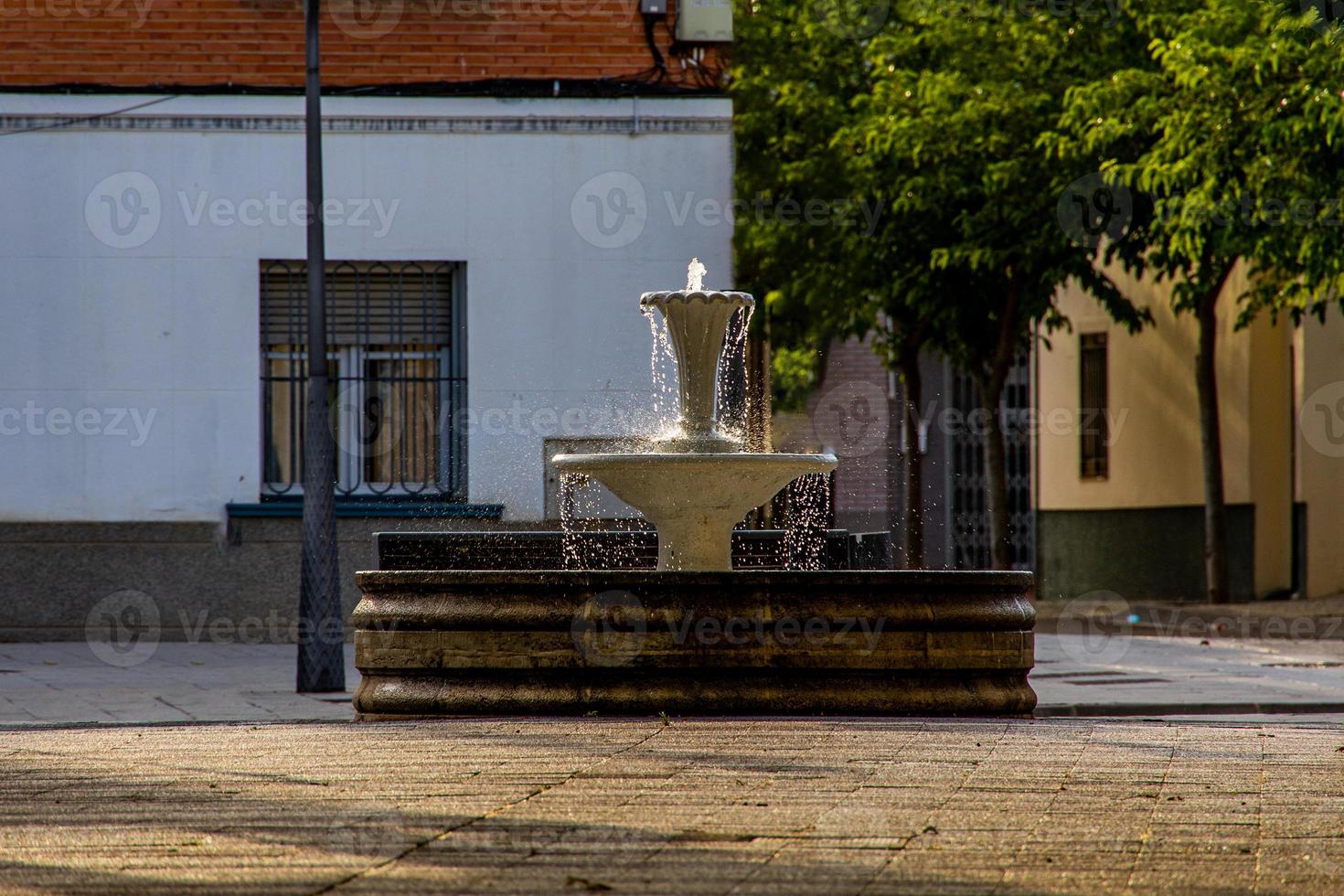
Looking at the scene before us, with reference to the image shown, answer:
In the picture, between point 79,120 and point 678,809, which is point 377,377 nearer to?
point 79,120

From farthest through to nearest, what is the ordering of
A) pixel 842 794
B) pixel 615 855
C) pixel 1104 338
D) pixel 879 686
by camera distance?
pixel 1104 338 < pixel 879 686 < pixel 842 794 < pixel 615 855

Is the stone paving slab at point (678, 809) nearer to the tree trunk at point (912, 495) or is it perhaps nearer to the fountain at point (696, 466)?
the fountain at point (696, 466)

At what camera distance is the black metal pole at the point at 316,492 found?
1251cm

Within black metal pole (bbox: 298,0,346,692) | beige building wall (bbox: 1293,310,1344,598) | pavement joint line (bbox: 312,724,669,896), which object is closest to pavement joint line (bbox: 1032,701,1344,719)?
black metal pole (bbox: 298,0,346,692)

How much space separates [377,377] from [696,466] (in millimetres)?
7822

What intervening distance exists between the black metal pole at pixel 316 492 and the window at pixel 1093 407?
16154mm

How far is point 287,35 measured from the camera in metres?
17.1

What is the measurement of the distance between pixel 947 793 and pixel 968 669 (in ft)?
7.73

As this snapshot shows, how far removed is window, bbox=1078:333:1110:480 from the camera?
1061 inches

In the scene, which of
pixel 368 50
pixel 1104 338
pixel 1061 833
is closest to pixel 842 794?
pixel 1061 833

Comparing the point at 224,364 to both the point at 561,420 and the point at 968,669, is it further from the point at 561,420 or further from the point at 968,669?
the point at 968,669

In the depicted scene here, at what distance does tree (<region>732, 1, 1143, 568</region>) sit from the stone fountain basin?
421 inches

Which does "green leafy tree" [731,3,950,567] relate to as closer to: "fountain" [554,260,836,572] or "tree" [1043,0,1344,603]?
"tree" [1043,0,1344,603]

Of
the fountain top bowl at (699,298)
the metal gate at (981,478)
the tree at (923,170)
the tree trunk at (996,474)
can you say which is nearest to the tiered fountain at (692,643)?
the fountain top bowl at (699,298)
